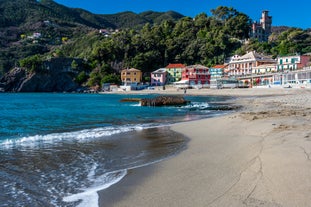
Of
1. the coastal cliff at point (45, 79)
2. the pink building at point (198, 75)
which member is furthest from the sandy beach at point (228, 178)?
the coastal cliff at point (45, 79)

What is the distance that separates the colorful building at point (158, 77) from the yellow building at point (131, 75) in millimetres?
5704

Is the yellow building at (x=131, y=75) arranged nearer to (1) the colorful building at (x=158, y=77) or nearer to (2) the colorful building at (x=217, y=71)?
(1) the colorful building at (x=158, y=77)

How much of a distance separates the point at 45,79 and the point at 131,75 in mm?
40012

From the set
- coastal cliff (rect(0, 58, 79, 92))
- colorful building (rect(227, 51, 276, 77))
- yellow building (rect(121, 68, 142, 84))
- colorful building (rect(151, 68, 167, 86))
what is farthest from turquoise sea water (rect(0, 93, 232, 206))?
coastal cliff (rect(0, 58, 79, 92))

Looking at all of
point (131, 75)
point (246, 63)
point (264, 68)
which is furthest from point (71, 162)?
point (131, 75)

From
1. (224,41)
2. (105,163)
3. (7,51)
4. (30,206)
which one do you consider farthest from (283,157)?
(7,51)

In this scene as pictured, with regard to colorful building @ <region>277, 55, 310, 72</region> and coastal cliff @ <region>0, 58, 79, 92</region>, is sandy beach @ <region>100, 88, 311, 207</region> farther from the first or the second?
coastal cliff @ <region>0, 58, 79, 92</region>

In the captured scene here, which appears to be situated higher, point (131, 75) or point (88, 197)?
point (131, 75)

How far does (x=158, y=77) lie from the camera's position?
4673 inches

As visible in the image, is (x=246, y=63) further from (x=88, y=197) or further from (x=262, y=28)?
(x=88, y=197)

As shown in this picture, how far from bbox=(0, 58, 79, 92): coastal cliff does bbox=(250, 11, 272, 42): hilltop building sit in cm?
9766

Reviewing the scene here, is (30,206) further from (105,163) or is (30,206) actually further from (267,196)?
(267,196)

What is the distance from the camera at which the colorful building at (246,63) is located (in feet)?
323

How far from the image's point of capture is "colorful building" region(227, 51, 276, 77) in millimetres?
98375
